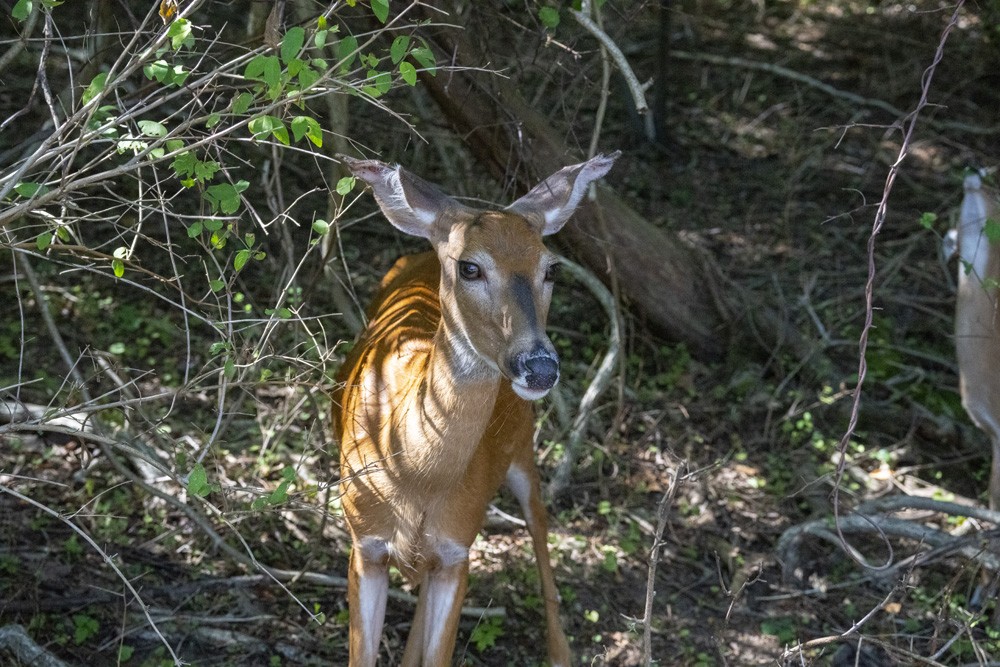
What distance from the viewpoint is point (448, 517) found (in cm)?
402

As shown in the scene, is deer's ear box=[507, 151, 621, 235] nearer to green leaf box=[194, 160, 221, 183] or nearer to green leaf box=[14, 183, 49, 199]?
green leaf box=[194, 160, 221, 183]

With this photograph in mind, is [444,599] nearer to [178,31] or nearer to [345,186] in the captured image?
[345,186]

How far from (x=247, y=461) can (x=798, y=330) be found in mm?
3098

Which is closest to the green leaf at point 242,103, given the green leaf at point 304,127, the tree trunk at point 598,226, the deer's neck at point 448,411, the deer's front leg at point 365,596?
the green leaf at point 304,127

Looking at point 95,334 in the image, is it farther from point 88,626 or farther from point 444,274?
point 444,274

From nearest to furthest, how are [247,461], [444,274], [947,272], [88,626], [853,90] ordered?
1. [444,274]
2. [88,626]
3. [247,461]
4. [947,272]
5. [853,90]

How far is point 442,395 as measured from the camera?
380 centimetres

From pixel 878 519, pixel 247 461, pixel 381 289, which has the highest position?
pixel 381 289

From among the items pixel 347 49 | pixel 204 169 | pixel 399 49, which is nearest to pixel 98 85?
pixel 204 169

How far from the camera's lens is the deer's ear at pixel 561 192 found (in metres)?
4.15

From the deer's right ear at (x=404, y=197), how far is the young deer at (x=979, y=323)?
2.45 m

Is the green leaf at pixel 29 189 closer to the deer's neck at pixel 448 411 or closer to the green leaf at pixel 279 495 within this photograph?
the green leaf at pixel 279 495

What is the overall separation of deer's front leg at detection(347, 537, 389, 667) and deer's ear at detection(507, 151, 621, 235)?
1260mm

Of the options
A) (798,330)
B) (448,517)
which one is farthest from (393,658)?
(798,330)
